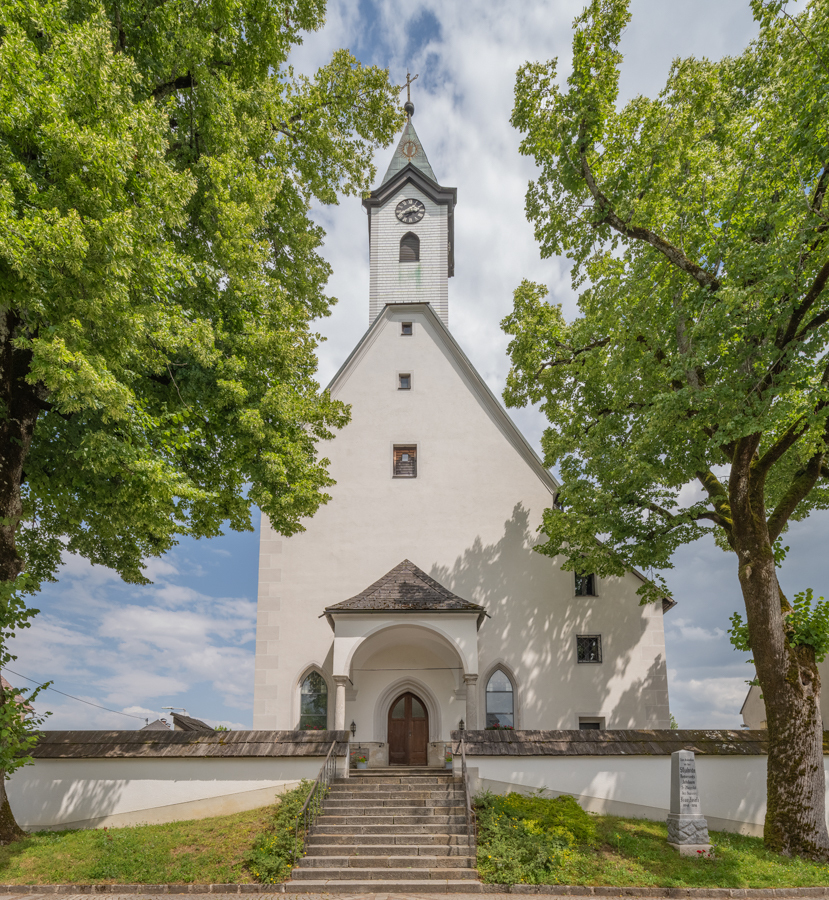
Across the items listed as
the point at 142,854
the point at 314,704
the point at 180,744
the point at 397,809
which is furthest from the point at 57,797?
the point at 314,704

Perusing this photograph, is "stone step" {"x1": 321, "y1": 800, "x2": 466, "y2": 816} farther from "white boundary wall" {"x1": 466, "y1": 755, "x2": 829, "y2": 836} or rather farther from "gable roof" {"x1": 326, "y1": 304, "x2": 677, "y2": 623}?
"gable roof" {"x1": 326, "y1": 304, "x2": 677, "y2": 623}

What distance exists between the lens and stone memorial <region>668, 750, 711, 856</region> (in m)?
10.5

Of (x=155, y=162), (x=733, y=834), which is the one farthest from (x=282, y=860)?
(x=155, y=162)

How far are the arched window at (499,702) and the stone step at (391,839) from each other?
668 cm

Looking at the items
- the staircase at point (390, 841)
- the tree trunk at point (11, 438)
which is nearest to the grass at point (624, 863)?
the staircase at point (390, 841)

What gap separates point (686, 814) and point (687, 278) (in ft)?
29.6

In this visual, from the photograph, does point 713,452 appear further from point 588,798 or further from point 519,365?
point 588,798

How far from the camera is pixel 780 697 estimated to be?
11.1 meters

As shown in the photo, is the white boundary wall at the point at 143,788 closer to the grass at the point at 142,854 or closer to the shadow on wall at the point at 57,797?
the shadow on wall at the point at 57,797

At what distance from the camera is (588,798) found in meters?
12.1

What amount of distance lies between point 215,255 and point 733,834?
13348 mm

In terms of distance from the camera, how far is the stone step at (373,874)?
9859 mm

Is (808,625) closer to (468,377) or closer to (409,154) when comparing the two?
(468,377)

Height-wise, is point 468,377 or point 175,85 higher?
point 175,85
